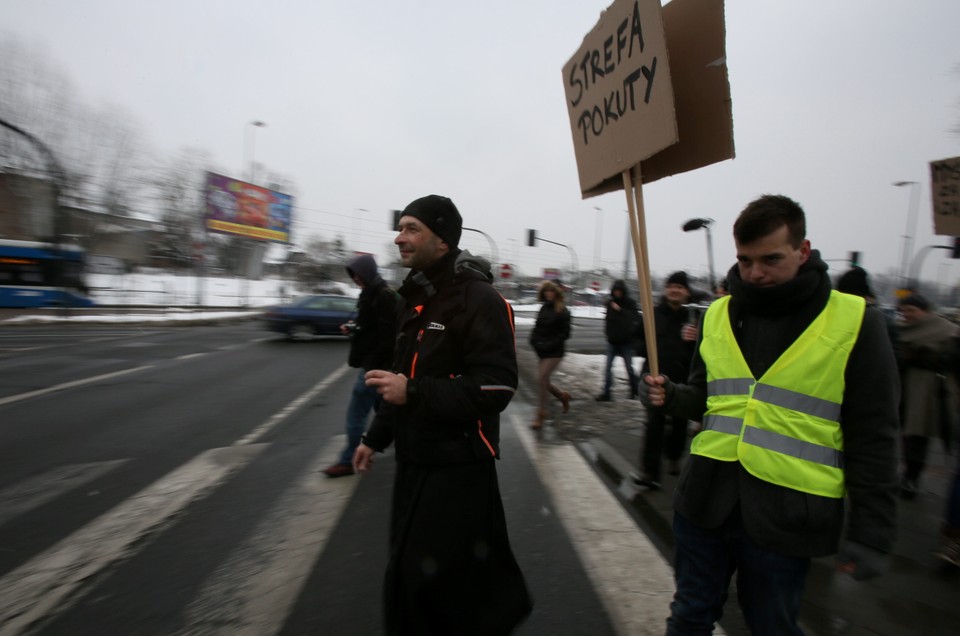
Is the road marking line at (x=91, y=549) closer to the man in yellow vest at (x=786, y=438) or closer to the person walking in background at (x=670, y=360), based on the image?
the man in yellow vest at (x=786, y=438)

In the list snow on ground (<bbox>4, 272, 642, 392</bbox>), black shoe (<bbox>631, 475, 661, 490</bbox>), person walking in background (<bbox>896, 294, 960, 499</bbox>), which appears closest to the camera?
person walking in background (<bbox>896, 294, 960, 499</bbox>)

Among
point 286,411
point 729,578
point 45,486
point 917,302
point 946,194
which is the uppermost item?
point 946,194

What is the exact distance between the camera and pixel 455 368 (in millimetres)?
2061

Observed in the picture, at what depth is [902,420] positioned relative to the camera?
4.48 m

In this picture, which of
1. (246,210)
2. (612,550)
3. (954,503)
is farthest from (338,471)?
(246,210)

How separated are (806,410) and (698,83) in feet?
4.53

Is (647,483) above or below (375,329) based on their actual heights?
below

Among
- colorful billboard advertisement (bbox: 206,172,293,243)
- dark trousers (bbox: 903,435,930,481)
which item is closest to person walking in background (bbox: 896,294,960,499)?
dark trousers (bbox: 903,435,930,481)

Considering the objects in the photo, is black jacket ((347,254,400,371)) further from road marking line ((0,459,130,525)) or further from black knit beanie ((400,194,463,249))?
road marking line ((0,459,130,525))

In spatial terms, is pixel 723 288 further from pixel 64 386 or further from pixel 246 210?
pixel 246 210

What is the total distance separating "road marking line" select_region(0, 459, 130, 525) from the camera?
3.81 metres

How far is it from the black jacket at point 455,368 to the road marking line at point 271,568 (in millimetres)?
1233

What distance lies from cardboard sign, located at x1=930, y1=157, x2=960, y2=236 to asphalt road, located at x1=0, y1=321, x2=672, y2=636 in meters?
3.79

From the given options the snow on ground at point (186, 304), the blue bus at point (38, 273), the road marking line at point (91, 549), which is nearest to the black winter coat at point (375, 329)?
the road marking line at point (91, 549)
